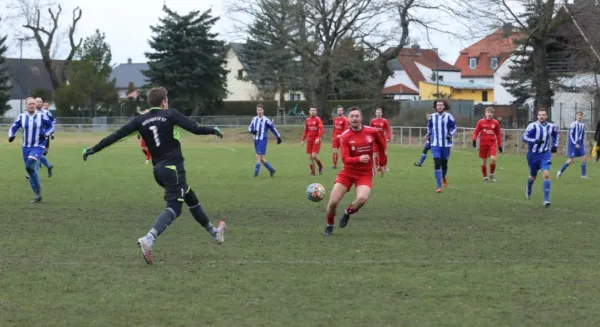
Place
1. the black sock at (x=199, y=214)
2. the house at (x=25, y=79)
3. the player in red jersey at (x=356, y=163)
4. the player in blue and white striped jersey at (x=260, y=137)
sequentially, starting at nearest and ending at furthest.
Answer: the black sock at (x=199, y=214) → the player in red jersey at (x=356, y=163) → the player in blue and white striped jersey at (x=260, y=137) → the house at (x=25, y=79)

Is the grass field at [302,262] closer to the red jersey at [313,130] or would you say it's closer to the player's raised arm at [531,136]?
the player's raised arm at [531,136]

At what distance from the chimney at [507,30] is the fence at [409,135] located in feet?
15.9

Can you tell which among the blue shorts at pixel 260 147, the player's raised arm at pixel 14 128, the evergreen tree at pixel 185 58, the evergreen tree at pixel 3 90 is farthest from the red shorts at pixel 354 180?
the evergreen tree at pixel 3 90

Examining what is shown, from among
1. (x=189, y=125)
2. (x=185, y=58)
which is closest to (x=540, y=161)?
(x=189, y=125)

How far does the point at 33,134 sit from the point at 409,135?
34.3 metres

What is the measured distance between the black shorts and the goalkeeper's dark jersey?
7cm

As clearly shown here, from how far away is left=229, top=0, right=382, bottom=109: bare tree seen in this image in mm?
53625

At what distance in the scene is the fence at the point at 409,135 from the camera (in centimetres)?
4037

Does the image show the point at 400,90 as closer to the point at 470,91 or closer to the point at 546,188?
the point at 470,91

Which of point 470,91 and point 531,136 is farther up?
point 470,91

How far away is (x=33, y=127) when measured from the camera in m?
17.1

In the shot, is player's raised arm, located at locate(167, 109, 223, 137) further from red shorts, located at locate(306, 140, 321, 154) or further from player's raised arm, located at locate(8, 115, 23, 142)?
red shorts, located at locate(306, 140, 321, 154)

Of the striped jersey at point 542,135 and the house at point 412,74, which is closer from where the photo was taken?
the striped jersey at point 542,135

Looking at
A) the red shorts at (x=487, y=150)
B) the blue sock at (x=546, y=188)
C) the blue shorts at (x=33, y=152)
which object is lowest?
the blue sock at (x=546, y=188)
